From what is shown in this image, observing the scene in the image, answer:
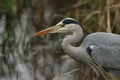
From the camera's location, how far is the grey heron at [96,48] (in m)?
6.34

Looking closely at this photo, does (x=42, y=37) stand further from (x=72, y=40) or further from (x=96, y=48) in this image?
(x=96, y=48)

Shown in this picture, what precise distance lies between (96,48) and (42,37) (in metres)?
3.06

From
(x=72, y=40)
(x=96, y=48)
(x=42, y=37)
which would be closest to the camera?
(x=96, y=48)

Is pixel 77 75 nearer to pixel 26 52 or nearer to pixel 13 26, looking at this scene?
pixel 26 52

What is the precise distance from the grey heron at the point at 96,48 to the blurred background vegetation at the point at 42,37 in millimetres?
392

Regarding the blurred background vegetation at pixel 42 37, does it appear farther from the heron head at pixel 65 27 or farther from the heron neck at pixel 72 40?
the heron head at pixel 65 27

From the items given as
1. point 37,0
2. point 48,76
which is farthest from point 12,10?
point 48,76

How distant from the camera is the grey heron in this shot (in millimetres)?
6340

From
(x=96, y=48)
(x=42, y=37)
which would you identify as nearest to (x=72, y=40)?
(x=96, y=48)

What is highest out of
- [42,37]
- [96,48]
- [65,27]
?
[65,27]

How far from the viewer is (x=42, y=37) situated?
934 centimetres

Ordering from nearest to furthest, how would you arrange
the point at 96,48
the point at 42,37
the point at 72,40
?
the point at 96,48
the point at 72,40
the point at 42,37

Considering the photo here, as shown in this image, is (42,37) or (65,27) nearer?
(65,27)

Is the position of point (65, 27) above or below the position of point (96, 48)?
above
